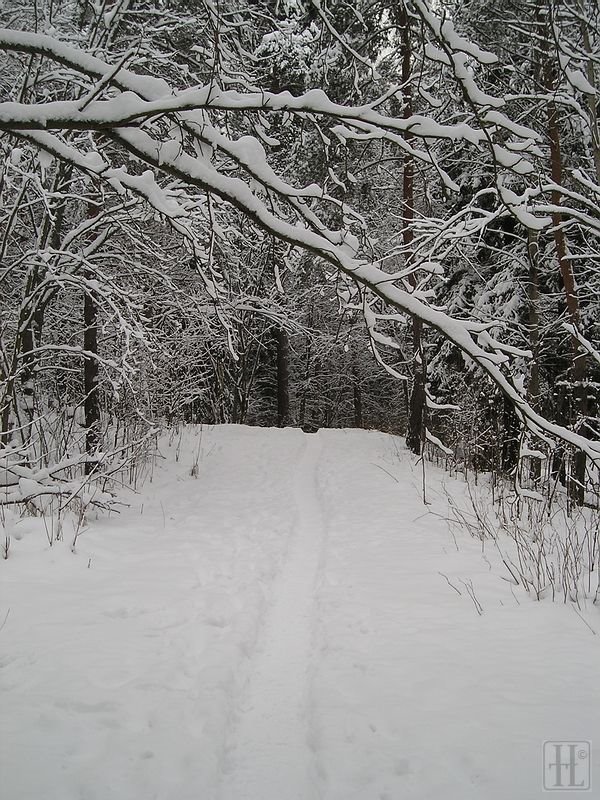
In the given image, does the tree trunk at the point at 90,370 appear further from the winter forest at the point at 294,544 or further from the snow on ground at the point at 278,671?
the snow on ground at the point at 278,671

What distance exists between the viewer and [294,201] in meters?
2.68

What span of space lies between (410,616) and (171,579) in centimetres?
212

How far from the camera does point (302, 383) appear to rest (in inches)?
1091

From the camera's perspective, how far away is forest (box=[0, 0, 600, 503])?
2518mm

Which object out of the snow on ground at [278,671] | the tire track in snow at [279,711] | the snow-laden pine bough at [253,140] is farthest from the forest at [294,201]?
the tire track in snow at [279,711]

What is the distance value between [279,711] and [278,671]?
0.41m

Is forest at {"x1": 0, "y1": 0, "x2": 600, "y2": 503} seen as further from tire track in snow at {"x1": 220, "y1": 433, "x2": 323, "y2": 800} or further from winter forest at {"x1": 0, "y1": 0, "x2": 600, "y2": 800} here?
tire track in snow at {"x1": 220, "y1": 433, "x2": 323, "y2": 800}

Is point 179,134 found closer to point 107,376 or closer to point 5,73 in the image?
point 107,376

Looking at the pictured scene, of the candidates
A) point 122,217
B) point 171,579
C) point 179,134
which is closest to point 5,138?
point 122,217

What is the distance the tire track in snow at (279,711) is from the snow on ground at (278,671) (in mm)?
11

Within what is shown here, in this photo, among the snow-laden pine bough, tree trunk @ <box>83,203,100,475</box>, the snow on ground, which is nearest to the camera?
the snow-laden pine bough

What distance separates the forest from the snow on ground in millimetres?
1264

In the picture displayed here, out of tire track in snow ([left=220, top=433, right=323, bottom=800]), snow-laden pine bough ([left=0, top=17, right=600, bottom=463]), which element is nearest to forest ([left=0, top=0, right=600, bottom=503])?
snow-laden pine bough ([left=0, top=17, right=600, bottom=463])

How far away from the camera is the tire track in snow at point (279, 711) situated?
250 cm
